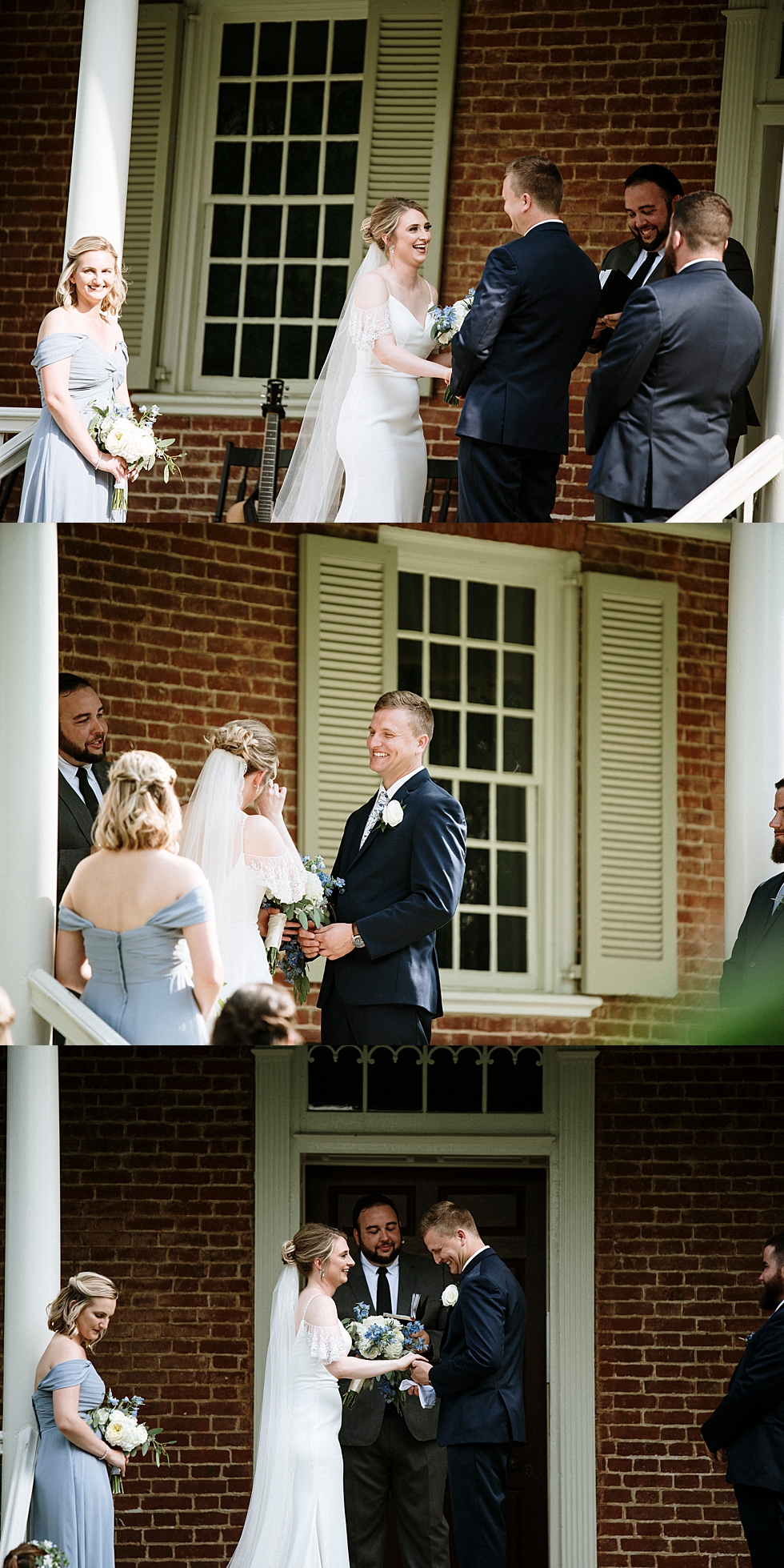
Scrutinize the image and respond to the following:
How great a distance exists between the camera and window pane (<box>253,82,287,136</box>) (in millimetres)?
8742

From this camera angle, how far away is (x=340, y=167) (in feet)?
28.5

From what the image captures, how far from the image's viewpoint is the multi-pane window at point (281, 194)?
8672 mm

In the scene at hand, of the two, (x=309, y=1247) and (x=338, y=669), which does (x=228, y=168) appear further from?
(x=309, y=1247)

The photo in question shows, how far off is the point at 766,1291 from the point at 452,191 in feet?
17.7

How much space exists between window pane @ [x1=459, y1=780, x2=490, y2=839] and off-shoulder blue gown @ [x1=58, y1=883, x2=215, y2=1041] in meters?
0.95

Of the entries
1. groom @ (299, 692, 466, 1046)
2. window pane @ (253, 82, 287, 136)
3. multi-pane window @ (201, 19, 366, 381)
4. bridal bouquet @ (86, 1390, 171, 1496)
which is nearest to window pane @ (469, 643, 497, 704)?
groom @ (299, 692, 466, 1046)

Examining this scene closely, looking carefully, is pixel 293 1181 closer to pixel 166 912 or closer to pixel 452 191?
pixel 166 912

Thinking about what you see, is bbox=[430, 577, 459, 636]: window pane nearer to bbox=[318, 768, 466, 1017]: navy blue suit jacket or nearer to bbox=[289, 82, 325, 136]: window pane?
bbox=[318, 768, 466, 1017]: navy blue suit jacket

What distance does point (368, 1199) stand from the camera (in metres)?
7.64

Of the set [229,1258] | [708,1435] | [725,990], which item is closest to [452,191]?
[725,990]

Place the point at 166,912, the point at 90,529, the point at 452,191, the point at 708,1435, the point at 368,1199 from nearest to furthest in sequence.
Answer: the point at 166,912 < the point at 90,529 < the point at 708,1435 < the point at 368,1199 < the point at 452,191

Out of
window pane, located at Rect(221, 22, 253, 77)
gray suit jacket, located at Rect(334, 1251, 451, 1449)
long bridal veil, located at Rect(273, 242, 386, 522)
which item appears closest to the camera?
long bridal veil, located at Rect(273, 242, 386, 522)

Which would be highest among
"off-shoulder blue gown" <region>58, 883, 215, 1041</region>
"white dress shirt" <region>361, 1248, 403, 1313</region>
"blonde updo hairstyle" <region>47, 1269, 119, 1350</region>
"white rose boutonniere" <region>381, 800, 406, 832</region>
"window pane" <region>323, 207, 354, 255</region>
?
"window pane" <region>323, 207, 354, 255</region>

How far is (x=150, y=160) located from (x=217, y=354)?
106 centimetres
